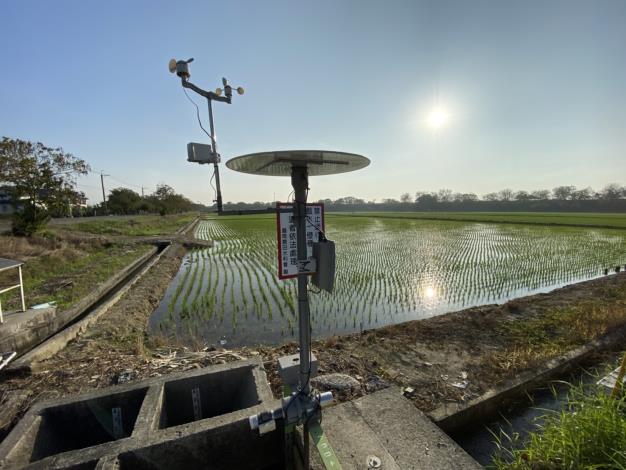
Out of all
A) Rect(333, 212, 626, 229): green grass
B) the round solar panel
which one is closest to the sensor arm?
the round solar panel

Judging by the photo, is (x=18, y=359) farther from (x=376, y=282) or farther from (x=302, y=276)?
(x=376, y=282)

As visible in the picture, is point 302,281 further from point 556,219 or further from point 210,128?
point 556,219

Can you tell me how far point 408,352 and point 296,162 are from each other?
3.58 metres

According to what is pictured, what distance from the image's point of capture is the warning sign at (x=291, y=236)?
1887 mm

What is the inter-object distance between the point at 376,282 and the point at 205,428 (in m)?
7.03

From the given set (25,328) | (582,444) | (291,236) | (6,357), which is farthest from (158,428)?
(25,328)

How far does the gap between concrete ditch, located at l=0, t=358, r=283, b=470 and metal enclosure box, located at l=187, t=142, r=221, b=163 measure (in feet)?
7.42

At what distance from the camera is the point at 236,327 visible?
18.9 feet

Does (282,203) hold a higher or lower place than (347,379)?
higher

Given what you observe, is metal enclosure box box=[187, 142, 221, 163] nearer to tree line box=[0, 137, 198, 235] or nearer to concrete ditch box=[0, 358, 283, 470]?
concrete ditch box=[0, 358, 283, 470]

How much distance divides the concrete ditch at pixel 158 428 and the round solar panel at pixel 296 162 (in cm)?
205

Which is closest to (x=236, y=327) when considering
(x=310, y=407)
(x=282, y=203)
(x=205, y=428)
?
(x=205, y=428)

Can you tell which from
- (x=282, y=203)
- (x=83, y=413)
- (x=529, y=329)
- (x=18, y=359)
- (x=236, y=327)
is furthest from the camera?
(x=236, y=327)

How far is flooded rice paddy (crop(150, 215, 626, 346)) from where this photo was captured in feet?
19.2
